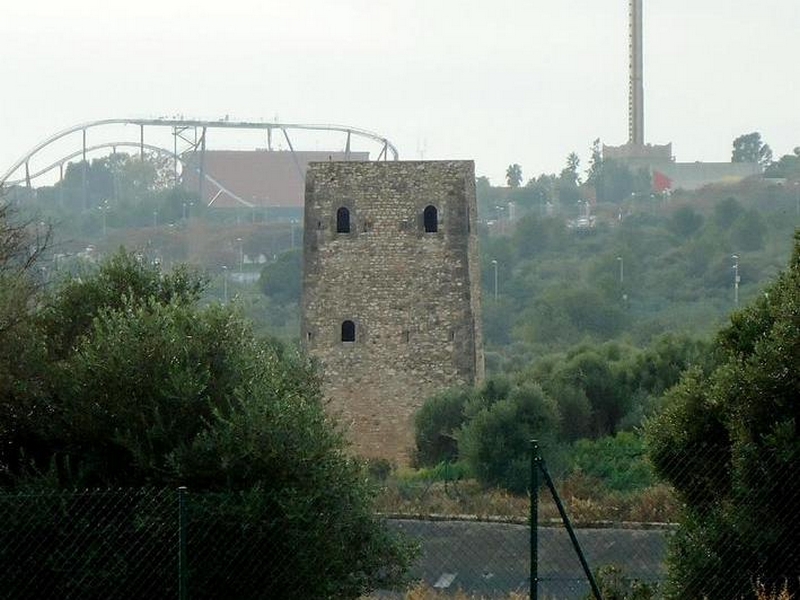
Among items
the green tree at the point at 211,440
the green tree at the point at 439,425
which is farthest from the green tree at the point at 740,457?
the green tree at the point at 439,425

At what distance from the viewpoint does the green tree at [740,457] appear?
36.2 feet

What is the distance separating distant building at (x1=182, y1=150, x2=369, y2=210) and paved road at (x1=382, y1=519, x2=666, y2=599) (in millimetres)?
67659

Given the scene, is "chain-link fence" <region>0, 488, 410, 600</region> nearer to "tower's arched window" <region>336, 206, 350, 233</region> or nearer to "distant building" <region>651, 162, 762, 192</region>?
"tower's arched window" <region>336, 206, 350, 233</region>

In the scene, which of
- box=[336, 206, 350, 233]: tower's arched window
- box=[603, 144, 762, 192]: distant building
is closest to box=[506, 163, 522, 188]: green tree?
box=[603, 144, 762, 192]: distant building

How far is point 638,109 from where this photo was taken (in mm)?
78750

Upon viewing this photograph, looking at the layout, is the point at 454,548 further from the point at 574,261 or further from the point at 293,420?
the point at 574,261

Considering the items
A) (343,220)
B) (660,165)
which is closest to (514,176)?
(660,165)

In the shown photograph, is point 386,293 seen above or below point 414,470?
above

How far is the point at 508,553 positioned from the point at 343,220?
1294cm

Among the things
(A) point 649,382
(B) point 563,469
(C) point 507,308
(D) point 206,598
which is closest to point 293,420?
(D) point 206,598

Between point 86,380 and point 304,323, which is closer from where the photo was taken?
point 86,380

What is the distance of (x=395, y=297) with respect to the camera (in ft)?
97.2

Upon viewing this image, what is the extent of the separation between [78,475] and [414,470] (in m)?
16.8

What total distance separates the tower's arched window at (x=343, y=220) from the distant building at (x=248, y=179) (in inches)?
2208
